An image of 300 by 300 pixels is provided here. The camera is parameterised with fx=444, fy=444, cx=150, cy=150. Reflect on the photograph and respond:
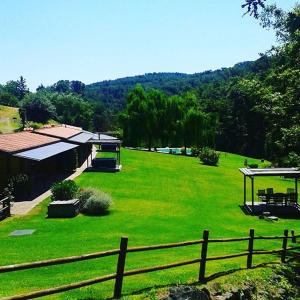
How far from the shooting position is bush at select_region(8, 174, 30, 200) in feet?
100

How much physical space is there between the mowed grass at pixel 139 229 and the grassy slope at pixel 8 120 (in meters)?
51.1

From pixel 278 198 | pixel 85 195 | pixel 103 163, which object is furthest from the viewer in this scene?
pixel 103 163

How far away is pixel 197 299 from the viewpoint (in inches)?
441

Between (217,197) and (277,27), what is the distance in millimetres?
17949

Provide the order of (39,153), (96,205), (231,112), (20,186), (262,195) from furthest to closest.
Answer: (231,112)
(262,195)
(39,153)
(20,186)
(96,205)

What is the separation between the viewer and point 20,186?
30969 millimetres

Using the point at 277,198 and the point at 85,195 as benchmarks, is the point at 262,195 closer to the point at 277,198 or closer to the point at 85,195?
the point at 277,198

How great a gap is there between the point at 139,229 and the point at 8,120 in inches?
3658

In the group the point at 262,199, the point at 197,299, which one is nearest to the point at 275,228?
the point at 262,199

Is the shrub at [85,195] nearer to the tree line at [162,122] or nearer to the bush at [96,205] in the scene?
the bush at [96,205]

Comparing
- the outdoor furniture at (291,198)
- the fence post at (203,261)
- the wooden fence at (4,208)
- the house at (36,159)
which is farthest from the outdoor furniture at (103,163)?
the fence post at (203,261)

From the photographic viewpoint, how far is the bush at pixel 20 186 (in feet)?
100

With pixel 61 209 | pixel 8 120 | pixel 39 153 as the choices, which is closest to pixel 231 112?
pixel 8 120

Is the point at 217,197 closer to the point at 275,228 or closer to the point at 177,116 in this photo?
the point at 275,228
